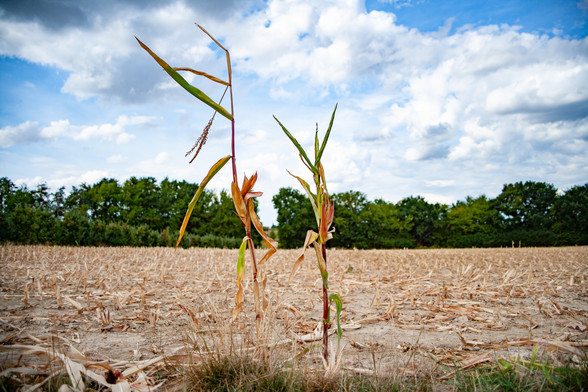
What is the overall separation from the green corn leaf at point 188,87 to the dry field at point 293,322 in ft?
3.97

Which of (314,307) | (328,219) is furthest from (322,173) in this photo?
(314,307)

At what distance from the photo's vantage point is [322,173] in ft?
5.92

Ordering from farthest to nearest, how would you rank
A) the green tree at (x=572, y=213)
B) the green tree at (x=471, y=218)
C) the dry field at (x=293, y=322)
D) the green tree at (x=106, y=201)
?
1. the green tree at (x=471, y=218)
2. the green tree at (x=572, y=213)
3. the green tree at (x=106, y=201)
4. the dry field at (x=293, y=322)

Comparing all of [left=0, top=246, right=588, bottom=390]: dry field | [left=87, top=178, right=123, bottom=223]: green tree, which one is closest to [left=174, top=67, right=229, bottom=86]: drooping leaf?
[left=0, top=246, right=588, bottom=390]: dry field

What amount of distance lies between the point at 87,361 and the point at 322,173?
5.13ft

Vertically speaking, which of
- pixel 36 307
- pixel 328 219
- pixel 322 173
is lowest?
→ pixel 36 307

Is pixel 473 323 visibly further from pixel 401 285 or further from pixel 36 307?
pixel 36 307

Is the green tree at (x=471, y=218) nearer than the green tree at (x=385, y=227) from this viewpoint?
No

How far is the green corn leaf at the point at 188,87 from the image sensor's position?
153 centimetres

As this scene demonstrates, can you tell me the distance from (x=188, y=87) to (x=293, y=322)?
69.8 inches

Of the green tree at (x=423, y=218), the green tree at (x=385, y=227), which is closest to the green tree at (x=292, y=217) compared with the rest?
the green tree at (x=385, y=227)

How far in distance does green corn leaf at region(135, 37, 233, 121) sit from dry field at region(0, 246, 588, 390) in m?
1.21

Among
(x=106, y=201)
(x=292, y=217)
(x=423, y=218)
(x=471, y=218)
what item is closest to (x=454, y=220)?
(x=471, y=218)

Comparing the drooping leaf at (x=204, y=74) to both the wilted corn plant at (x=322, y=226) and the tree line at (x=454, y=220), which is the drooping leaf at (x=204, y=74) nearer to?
the wilted corn plant at (x=322, y=226)
